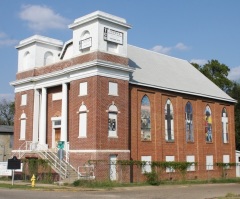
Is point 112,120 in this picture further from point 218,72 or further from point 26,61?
point 218,72

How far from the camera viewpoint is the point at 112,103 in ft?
109

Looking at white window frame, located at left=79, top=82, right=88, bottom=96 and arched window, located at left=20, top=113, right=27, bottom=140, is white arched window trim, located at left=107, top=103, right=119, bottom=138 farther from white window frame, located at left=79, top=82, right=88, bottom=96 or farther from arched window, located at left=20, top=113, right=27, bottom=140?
arched window, located at left=20, top=113, right=27, bottom=140

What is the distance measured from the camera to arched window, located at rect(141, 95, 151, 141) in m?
36.9

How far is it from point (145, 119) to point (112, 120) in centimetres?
514

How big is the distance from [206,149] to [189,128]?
3.80 m

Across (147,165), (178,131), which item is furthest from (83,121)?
(178,131)

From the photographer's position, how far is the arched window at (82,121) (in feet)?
108

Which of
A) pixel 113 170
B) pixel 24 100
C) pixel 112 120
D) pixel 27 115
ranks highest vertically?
pixel 24 100

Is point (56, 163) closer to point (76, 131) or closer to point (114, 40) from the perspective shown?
point (76, 131)

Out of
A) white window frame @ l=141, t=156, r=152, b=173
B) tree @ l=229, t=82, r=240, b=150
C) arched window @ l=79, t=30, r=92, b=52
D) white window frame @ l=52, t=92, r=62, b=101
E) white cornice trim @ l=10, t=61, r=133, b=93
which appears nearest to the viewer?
white cornice trim @ l=10, t=61, r=133, b=93

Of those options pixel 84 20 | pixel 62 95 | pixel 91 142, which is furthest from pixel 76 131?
pixel 84 20

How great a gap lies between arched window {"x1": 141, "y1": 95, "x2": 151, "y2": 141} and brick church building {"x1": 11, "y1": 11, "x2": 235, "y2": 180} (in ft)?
0.32

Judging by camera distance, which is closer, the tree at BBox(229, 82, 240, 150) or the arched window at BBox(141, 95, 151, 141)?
the arched window at BBox(141, 95, 151, 141)

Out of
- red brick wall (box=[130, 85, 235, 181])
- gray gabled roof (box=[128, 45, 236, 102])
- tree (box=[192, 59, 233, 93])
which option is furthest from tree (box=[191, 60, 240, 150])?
red brick wall (box=[130, 85, 235, 181])
